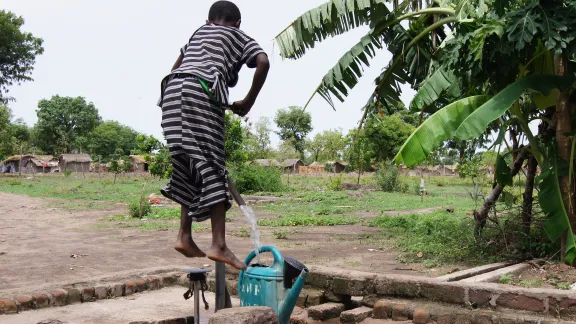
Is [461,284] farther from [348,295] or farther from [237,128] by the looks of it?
[237,128]

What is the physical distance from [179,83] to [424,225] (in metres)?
7.36

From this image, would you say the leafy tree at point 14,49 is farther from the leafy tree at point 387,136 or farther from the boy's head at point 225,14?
the boy's head at point 225,14

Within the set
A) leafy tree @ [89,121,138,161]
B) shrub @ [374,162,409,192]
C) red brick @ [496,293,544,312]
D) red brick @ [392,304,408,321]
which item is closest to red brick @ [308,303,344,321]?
red brick @ [392,304,408,321]

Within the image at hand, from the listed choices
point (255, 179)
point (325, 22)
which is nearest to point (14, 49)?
point (255, 179)

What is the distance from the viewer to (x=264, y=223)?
43.1 ft

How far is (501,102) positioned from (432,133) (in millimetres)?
726

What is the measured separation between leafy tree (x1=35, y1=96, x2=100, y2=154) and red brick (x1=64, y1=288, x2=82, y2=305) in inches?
2687

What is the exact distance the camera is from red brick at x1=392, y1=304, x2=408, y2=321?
14.9ft

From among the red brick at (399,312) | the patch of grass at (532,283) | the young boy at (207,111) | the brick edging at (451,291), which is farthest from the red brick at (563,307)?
the young boy at (207,111)

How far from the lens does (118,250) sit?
29.1 ft

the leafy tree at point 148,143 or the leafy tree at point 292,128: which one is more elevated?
the leafy tree at point 292,128

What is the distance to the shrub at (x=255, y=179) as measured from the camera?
2468 centimetres

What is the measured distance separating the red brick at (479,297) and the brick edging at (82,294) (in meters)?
2.66

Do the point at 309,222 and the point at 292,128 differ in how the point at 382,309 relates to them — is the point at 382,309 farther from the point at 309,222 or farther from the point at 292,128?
the point at 292,128
